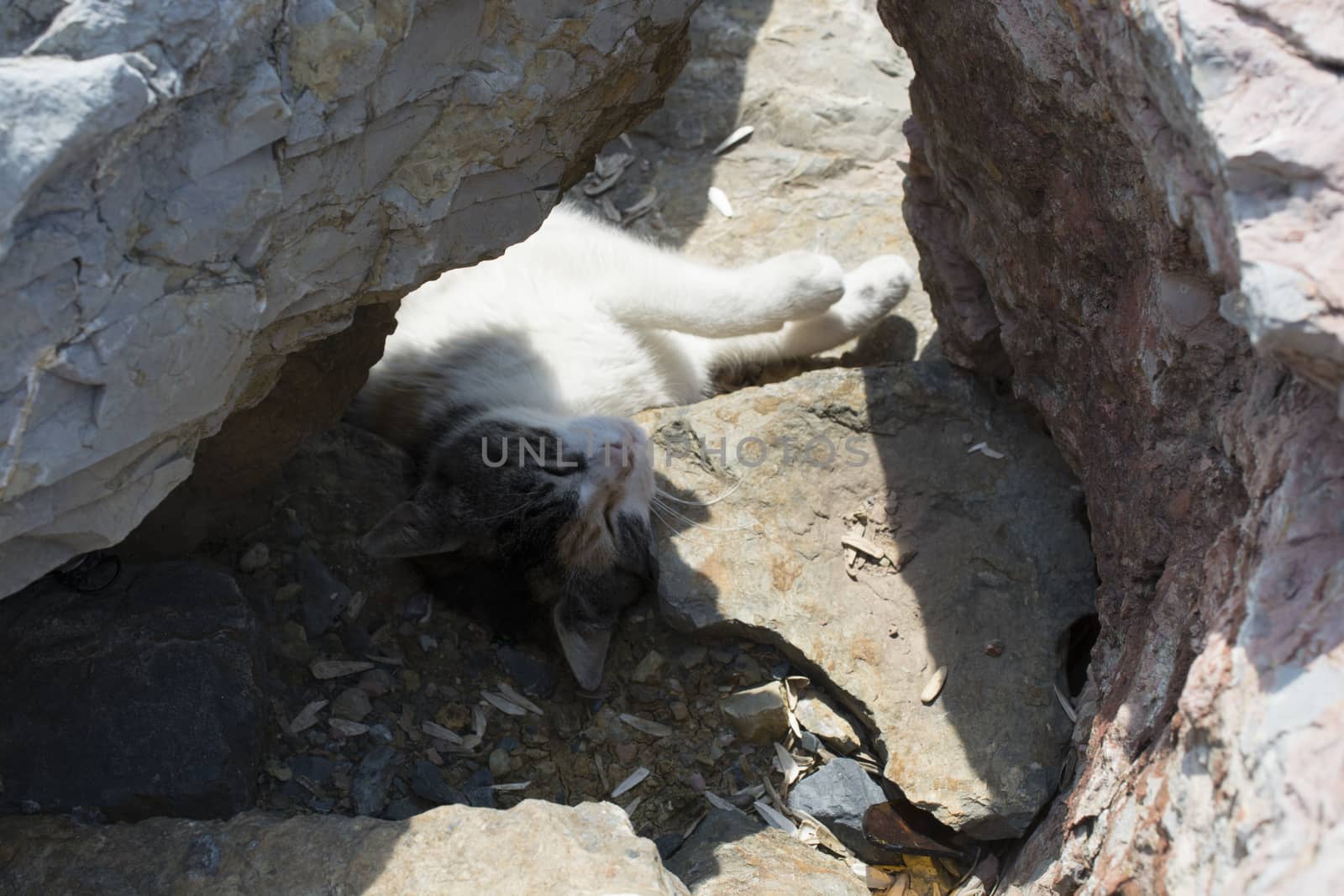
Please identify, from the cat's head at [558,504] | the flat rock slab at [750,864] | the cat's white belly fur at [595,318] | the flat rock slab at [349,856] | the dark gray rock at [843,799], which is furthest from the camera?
the cat's white belly fur at [595,318]

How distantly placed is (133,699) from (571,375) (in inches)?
71.5

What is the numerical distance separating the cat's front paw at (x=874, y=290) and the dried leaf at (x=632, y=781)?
5.92ft

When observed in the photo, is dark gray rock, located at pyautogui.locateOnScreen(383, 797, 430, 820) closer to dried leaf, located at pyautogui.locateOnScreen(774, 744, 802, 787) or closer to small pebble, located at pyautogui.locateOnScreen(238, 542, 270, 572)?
small pebble, located at pyautogui.locateOnScreen(238, 542, 270, 572)

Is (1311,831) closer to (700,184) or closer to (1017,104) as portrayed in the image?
(1017,104)

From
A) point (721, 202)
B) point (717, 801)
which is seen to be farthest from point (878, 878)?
point (721, 202)

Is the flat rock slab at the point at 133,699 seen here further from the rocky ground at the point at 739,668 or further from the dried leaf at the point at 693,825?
the dried leaf at the point at 693,825

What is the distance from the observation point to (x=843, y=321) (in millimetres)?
3998

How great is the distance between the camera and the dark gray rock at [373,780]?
2.88 metres

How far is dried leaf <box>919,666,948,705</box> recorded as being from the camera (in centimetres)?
289

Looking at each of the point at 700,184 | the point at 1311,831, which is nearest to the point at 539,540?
the point at 700,184

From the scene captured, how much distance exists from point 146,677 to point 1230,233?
8.19ft

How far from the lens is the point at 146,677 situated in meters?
2.66

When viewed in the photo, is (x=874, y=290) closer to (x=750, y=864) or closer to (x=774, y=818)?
(x=774, y=818)

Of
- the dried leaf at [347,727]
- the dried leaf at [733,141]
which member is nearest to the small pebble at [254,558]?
the dried leaf at [347,727]
